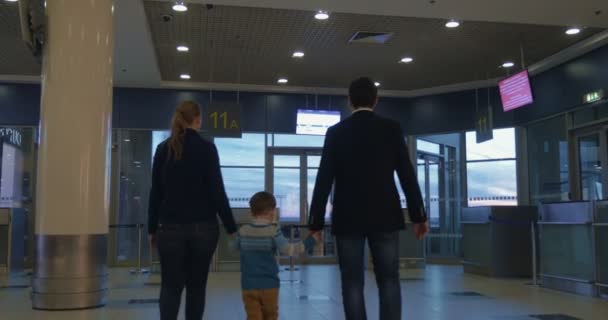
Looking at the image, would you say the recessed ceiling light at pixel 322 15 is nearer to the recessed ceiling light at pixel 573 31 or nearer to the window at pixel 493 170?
the recessed ceiling light at pixel 573 31

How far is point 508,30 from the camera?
29.5 ft

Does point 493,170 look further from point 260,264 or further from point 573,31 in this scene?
point 260,264

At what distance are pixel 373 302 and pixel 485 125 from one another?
636 cm

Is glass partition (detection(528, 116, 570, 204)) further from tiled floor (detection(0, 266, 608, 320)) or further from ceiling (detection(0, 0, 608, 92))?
tiled floor (detection(0, 266, 608, 320))

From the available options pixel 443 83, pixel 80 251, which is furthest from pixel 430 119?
pixel 80 251

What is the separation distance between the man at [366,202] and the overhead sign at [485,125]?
28.7 ft

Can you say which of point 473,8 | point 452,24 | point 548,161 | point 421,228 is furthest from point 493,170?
point 421,228

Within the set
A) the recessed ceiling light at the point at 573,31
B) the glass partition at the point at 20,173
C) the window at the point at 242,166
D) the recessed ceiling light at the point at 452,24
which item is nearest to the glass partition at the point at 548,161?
the recessed ceiling light at the point at 573,31

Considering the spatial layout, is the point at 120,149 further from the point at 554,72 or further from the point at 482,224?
the point at 554,72

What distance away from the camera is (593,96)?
31.2 feet

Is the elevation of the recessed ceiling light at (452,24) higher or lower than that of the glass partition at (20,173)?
higher

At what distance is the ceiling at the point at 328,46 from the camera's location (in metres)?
8.52

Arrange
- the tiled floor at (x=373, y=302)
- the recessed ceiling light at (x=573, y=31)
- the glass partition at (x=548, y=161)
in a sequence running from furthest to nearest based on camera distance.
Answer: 1. the glass partition at (x=548, y=161)
2. the recessed ceiling light at (x=573, y=31)
3. the tiled floor at (x=373, y=302)

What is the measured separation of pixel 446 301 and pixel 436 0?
3.66m
